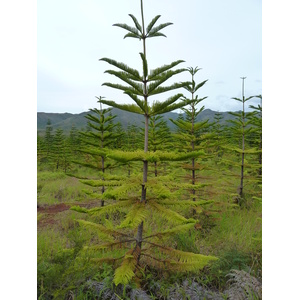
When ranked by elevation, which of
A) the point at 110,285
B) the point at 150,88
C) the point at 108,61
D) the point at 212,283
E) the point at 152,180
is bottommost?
the point at 212,283

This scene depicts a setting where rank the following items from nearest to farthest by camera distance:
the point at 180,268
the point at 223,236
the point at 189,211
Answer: the point at 180,268
the point at 223,236
the point at 189,211

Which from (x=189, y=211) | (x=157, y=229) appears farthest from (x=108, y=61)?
(x=189, y=211)

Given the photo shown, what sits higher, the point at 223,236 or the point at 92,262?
the point at 92,262

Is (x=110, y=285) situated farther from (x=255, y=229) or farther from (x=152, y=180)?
(x=255, y=229)

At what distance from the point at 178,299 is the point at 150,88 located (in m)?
2.25

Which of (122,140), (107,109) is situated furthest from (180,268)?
(122,140)

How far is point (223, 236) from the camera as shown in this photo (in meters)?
4.23

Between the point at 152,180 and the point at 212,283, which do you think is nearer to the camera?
the point at 152,180

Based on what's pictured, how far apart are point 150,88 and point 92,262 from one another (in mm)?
2109

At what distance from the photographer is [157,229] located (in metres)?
4.64

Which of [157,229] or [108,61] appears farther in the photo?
[157,229]

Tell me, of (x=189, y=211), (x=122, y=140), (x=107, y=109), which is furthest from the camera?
(x=122, y=140)

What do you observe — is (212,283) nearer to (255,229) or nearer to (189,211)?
(255,229)

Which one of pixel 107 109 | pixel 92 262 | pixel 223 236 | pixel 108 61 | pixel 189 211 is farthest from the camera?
pixel 107 109
